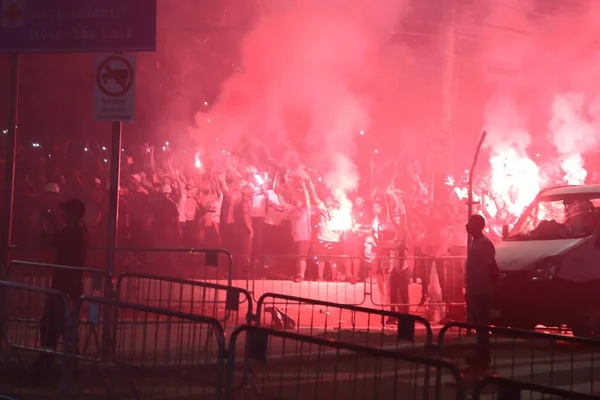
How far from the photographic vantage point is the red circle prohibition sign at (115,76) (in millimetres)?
9336

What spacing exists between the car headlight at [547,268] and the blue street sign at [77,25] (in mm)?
5721

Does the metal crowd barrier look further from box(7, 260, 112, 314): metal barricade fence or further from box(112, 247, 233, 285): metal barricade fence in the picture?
box(112, 247, 233, 285): metal barricade fence

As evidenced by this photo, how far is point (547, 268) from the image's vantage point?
39.9ft

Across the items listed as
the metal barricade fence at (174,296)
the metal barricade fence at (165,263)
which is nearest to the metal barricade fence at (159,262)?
the metal barricade fence at (165,263)

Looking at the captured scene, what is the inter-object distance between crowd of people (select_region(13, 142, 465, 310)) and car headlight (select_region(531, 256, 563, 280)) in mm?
2643

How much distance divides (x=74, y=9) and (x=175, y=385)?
426cm

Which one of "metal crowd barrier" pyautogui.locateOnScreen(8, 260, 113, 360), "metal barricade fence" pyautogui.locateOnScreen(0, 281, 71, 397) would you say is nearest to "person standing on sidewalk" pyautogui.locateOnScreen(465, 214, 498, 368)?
"metal crowd barrier" pyautogui.locateOnScreen(8, 260, 113, 360)

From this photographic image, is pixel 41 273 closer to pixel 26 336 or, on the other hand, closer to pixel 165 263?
pixel 26 336

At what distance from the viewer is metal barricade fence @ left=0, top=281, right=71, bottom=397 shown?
25.6 ft

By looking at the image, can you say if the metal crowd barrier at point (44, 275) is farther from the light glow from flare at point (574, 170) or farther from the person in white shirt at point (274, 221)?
the light glow from flare at point (574, 170)

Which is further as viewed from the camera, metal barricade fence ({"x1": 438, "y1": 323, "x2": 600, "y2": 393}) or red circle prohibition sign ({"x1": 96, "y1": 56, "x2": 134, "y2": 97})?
red circle prohibition sign ({"x1": 96, "y1": 56, "x2": 134, "y2": 97})

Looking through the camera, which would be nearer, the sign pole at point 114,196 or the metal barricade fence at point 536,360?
the metal barricade fence at point 536,360

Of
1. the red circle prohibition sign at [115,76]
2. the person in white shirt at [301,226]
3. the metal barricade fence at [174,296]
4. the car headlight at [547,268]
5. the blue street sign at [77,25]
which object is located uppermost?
the blue street sign at [77,25]

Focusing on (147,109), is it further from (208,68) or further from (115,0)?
(115,0)
